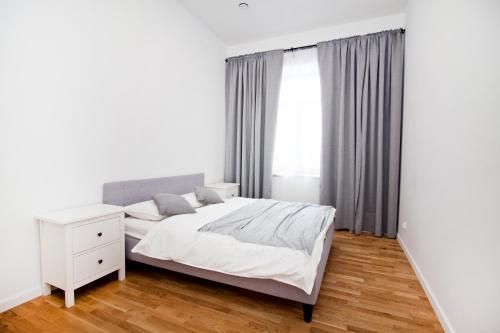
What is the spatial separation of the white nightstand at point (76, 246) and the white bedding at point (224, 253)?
259 mm

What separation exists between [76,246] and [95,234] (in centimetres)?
16

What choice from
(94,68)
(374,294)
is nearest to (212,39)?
(94,68)

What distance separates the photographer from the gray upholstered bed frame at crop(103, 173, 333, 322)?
167 centimetres

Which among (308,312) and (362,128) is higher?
(362,128)

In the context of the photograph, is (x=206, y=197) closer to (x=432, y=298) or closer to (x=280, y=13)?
(x=432, y=298)

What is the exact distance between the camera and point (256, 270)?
1720mm

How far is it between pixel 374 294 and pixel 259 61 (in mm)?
3744

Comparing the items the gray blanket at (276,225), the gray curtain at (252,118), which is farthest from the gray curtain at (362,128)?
the gray blanket at (276,225)

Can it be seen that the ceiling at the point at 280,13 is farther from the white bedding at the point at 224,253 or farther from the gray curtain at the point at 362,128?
the white bedding at the point at 224,253

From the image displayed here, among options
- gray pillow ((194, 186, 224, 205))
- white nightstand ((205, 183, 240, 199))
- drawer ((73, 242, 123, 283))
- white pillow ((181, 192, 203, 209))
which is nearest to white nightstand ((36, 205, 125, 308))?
drawer ((73, 242, 123, 283))

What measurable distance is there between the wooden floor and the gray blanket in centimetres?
49

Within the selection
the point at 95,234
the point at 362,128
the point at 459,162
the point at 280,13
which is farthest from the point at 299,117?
the point at 95,234

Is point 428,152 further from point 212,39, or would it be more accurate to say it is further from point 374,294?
point 212,39

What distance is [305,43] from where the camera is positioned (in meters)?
3.98
